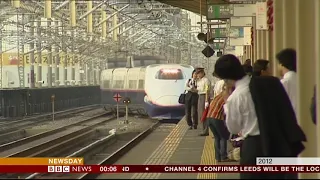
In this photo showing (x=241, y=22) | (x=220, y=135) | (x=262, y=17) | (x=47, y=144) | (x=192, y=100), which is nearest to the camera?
(x=220, y=135)

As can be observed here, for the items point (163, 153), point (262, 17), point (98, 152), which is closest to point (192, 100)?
point (262, 17)

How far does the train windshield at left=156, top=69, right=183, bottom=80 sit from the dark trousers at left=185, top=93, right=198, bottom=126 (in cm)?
653

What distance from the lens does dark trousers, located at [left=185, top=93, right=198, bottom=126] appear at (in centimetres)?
1293

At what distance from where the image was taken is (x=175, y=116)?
67.1 ft

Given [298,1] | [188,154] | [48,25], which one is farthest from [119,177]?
[48,25]

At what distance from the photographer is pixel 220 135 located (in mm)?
7895

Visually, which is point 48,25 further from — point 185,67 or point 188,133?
point 188,133

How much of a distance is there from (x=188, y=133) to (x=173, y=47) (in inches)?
923

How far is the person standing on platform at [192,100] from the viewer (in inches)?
500

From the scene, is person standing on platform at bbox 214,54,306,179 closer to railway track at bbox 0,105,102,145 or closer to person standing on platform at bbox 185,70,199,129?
person standing on platform at bbox 185,70,199,129

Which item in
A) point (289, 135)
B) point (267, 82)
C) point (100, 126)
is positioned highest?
point (267, 82)

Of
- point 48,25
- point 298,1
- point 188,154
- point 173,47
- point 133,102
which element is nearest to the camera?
point 298,1

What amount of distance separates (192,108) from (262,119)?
30.3 ft

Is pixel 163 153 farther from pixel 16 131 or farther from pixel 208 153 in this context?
pixel 16 131
